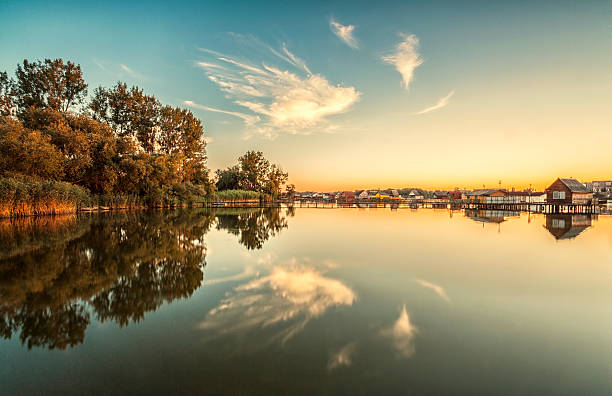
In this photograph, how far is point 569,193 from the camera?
145ft

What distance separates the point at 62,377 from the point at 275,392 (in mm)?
2493

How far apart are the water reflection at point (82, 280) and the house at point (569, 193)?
52034 millimetres

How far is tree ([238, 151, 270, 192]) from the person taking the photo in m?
56.2

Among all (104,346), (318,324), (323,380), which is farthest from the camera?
(318,324)

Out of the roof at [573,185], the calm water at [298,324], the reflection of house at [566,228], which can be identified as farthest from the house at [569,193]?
the calm water at [298,324]

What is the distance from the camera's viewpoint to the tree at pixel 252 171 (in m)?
56.2

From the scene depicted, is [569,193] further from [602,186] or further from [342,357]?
[602,186]

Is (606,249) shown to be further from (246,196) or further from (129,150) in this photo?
(246,196)

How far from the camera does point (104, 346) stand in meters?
4.11

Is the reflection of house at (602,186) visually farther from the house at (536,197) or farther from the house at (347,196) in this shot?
the house at (347,196)

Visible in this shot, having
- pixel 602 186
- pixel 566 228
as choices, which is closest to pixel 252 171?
pixel 566 228

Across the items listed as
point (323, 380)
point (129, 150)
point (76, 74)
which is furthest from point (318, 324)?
point (76, 74)

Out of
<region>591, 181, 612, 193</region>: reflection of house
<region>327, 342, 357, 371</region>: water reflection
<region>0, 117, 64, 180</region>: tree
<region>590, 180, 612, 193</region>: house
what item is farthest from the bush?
<region>591, 181, 612, 193</region>: reflection of house

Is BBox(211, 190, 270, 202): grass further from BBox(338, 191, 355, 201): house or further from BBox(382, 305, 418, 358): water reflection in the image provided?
BBox(382, 305, 418, 358): water reflection
